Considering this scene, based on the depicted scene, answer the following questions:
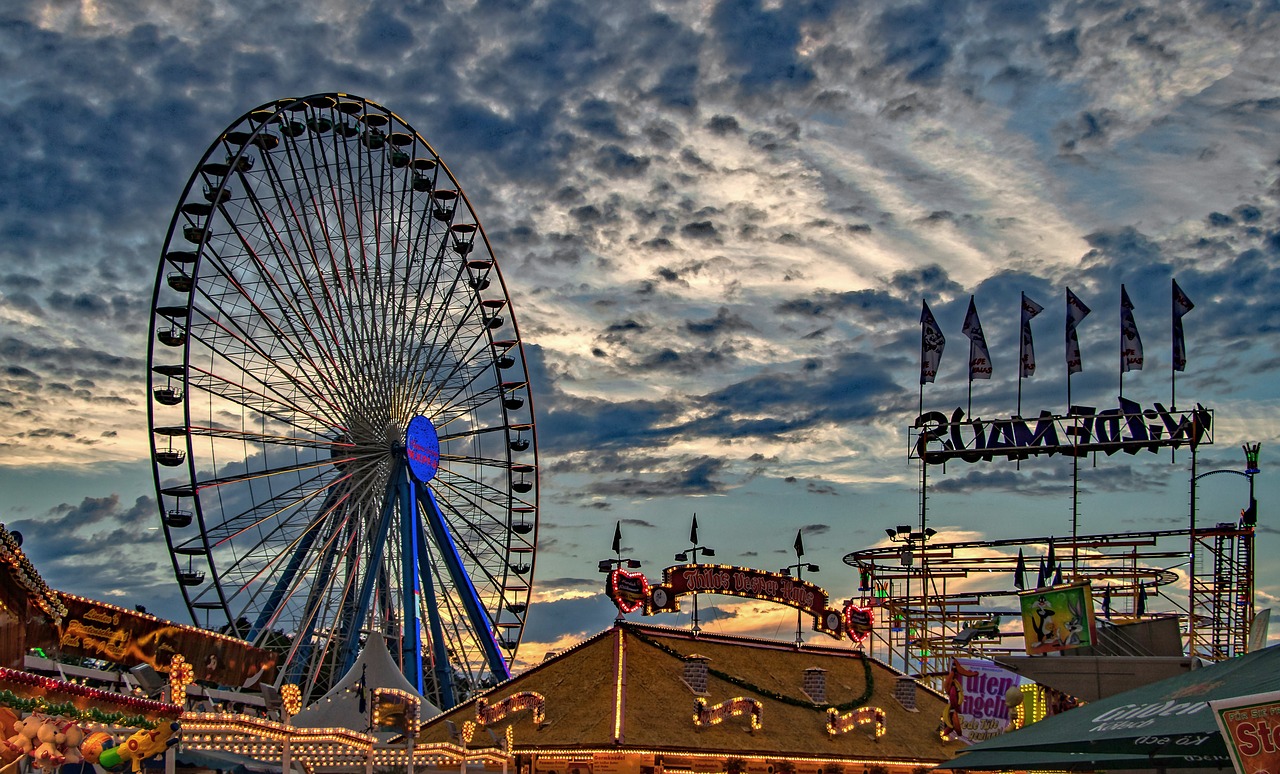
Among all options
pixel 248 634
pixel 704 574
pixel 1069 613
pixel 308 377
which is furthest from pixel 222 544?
pixel 1069 613

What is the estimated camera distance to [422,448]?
46156 millimetres

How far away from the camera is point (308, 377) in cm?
4322

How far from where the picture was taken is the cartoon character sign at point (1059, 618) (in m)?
28.2

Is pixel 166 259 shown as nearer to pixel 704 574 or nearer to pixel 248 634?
pixel 248 634

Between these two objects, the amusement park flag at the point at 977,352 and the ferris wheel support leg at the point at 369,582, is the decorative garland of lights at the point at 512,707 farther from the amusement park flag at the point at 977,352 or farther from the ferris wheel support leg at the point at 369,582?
the amusement park flag at the point at 977,352

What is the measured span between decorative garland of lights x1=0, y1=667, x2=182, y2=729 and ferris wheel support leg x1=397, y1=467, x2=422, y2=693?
25162mm

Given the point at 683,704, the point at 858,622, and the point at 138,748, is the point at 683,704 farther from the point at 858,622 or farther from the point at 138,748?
the point at 138,748

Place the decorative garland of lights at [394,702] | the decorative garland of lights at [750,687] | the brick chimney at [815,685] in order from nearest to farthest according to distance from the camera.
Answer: the decorative garland of lights at [394,702], the decorative garland of lights at [750,687], the brick chimney at [815,685]

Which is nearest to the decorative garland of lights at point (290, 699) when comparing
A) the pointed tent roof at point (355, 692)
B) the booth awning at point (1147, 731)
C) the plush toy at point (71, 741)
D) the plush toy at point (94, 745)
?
the plush toy at point (94, 745)

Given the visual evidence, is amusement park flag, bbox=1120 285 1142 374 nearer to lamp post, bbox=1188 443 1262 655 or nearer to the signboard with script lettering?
lamp post, bbox=1188 443 1262 655

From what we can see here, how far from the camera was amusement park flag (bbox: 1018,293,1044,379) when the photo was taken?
4697 cm

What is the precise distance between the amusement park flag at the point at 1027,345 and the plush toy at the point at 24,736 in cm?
3744

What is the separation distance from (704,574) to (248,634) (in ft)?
45.5

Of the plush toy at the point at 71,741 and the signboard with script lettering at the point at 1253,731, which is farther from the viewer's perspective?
the plush toy at the point at 71,741
